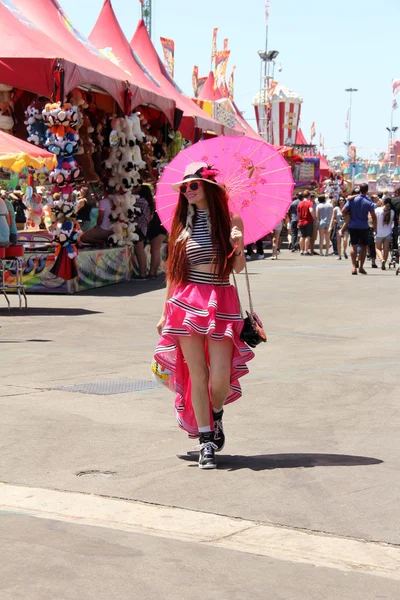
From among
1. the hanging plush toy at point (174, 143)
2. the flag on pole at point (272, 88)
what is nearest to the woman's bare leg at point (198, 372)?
the hanging plush toy at point (174, 143)

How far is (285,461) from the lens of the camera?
641 cm

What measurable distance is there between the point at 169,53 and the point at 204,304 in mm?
31268

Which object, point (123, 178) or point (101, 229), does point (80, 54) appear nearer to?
point (123, 178)

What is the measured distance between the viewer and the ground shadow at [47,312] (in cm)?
1475

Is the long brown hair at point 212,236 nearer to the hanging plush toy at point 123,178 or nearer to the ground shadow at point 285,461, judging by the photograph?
the ground shadow at point 285,461

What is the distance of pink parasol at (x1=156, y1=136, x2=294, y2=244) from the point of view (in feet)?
22.6

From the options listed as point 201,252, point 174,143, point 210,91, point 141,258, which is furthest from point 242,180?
point 210,91

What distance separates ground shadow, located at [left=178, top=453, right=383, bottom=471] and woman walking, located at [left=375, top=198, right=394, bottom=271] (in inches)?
717

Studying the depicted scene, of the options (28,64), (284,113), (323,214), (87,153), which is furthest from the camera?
(284,113)

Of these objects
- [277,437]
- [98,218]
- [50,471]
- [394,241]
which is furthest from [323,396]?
[394,241]

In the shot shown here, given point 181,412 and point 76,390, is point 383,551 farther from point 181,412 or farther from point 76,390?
point 76,390

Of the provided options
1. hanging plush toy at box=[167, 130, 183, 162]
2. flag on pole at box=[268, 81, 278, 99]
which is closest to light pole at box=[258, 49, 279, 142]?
flag on pole at box=[268, 81, 278, 99]

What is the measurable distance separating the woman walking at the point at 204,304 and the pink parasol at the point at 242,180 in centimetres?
36

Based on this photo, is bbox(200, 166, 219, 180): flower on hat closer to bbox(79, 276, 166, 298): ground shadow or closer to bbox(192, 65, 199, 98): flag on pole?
bbox(79, 276, 166, 298): ground shadow
